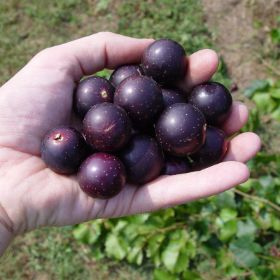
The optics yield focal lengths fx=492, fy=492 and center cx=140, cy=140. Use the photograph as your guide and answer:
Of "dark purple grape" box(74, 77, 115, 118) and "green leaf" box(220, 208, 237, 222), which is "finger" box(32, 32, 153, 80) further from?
"green leaf" box(220, 208, 237, 222)

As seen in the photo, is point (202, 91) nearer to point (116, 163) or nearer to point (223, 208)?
point (116, 163)

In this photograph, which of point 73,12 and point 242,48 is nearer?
point 242,48

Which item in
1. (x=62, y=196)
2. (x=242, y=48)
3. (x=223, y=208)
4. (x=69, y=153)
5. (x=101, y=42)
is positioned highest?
(x=101, y=42)

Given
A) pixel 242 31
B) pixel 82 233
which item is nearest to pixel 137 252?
pixel 82 233

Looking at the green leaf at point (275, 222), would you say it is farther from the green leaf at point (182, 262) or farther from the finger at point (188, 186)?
the finger at point (188, 186)

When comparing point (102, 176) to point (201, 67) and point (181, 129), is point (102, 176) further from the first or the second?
point (201, 67)

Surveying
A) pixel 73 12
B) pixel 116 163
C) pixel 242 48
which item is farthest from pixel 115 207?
pixel 73 12
